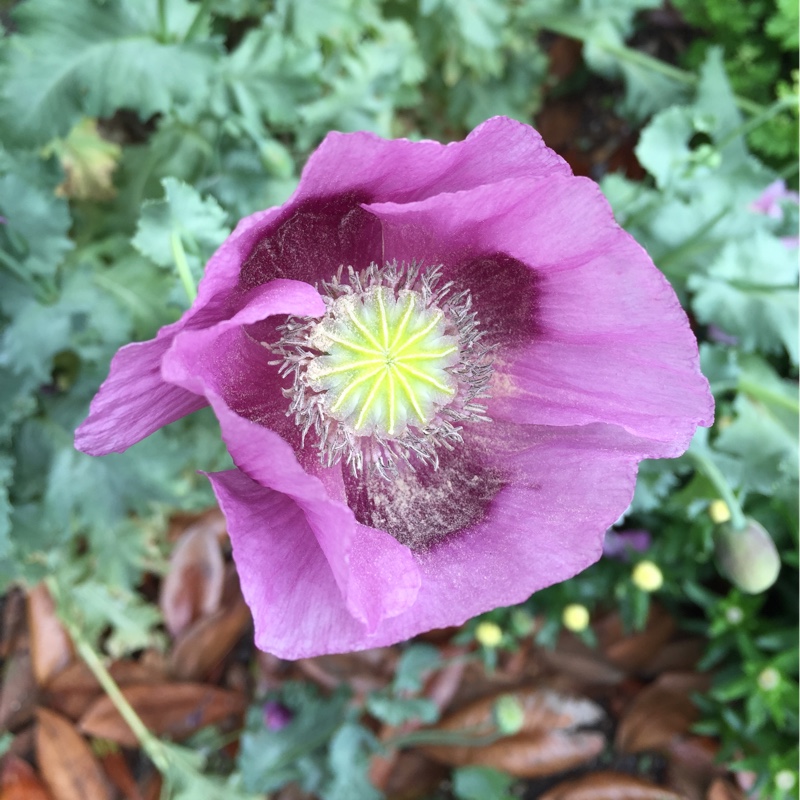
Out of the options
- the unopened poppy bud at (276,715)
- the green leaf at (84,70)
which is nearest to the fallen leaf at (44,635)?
the unopened poppy bud at (276,715)

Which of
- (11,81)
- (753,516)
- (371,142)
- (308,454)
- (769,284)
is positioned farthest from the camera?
(753,516)

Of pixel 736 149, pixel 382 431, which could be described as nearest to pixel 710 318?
pixel 736 149

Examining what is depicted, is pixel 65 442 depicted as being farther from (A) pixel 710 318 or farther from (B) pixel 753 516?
(B) pixel 753 516

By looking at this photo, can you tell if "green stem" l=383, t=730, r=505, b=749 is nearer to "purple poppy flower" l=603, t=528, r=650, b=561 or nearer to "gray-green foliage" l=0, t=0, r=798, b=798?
"gray-green foliage" l=0, t=0, r=798, b=798

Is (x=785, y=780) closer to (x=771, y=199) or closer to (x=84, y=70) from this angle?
(x=771, y=199)

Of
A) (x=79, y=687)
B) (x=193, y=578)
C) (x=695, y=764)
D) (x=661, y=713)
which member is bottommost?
(x=695, y=764)

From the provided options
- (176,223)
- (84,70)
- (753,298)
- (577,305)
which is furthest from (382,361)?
(753,298)

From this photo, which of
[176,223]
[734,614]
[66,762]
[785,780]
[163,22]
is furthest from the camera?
[66,762]

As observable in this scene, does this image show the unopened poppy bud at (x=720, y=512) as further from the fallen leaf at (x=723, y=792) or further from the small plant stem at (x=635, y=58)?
the small plant stem at (x=635, y=58)
